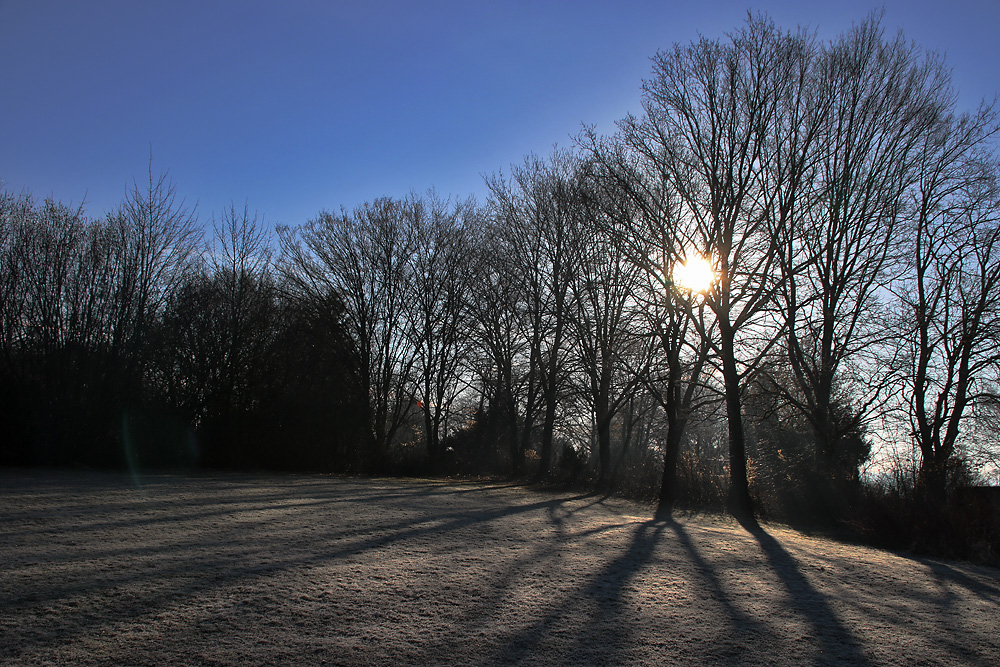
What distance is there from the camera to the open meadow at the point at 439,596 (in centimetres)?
317

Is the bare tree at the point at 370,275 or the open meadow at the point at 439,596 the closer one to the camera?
the open meadow at the point at 439,596

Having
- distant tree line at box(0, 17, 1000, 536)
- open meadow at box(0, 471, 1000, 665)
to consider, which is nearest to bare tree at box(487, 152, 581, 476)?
distant tree line at box(0, 17, 1000, 536)

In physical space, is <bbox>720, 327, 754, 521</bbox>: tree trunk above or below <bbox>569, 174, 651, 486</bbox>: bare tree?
below

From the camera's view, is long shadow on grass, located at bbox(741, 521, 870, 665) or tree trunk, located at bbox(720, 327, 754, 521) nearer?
long shadow on grass, located at bbox(741, 521, 870, 665)

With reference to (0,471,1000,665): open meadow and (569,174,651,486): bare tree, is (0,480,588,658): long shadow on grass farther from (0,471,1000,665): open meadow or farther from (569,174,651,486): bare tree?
(569,174,651,486): bare tree

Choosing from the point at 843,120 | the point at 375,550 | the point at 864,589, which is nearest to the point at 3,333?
the point at 375,550

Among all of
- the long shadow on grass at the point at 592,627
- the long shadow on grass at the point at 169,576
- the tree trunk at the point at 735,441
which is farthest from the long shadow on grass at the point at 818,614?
the tree trunk at the point at 735,441

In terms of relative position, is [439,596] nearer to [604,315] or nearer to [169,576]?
[169,576]

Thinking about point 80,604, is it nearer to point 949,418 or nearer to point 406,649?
point 406,649

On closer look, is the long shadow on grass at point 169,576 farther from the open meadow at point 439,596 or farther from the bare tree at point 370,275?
the bare tree at point 370,275

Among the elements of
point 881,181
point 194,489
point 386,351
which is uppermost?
point 881,181

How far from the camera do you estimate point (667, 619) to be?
3.92 meters

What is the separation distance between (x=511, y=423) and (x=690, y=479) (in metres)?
10.4

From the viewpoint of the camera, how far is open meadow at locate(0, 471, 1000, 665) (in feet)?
10.4
